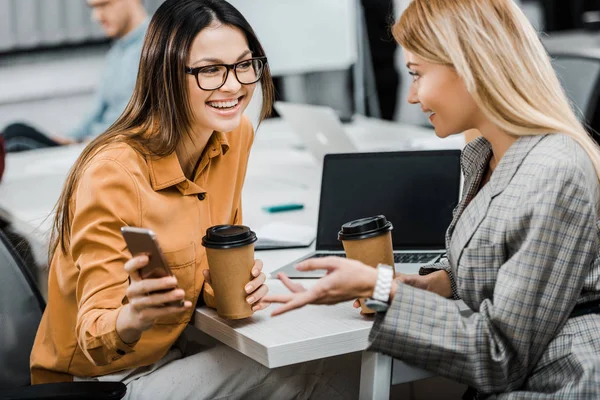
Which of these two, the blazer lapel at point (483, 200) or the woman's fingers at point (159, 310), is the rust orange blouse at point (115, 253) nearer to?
the woman's fingers at point (159, 310)

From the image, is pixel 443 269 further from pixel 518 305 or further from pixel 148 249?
pixel 148 249

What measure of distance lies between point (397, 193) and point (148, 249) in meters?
0.78

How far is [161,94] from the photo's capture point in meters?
1.52

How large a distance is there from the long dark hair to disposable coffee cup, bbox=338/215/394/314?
39cm

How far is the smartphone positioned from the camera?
3.75ft

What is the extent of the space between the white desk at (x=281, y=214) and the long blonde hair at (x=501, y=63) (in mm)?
395

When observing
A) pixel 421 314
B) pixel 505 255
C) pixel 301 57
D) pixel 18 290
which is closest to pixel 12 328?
pixel 18 290

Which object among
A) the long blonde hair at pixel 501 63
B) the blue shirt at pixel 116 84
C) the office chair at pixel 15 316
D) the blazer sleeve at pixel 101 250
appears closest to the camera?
the long blonde hair at pixel 501 63

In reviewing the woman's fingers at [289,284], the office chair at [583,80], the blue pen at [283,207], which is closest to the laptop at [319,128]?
the blue pen at [283,207]

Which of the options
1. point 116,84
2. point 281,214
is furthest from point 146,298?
point 116,84

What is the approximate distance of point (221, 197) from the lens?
170cm

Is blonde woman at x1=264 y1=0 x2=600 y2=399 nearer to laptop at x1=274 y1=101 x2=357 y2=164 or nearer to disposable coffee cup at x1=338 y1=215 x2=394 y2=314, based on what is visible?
disposable coffee cup at x1=338 y1=215 x2=394 y2=314

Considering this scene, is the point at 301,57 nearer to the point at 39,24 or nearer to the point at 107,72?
the point at 107,72

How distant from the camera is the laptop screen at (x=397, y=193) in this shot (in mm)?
1794
